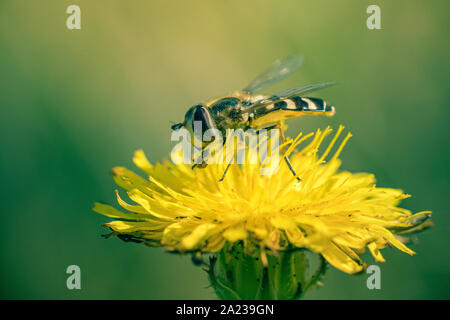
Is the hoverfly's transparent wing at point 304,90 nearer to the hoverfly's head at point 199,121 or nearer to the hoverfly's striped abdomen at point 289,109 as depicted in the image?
the hoverfly's striped abdomen at point 289,109

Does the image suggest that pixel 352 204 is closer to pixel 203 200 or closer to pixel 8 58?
pixel 203 200

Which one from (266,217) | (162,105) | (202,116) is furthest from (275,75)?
(162,105)

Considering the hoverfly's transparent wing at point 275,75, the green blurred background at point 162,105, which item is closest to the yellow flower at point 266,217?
the hoverfly's transparent wing at point 275,75

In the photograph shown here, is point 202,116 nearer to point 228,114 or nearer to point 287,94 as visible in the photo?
point 228,114

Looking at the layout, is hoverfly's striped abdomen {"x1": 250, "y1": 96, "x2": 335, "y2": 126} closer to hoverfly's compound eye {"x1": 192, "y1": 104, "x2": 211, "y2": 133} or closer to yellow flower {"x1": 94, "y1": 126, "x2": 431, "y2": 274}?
yellow flower {"x1": 94, "y1": 126, "x2": 431, "y2": 274}

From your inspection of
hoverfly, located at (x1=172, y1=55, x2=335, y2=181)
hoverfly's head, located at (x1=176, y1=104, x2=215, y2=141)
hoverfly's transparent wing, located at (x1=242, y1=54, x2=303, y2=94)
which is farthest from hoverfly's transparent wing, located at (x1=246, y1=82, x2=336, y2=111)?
hoverfly's transparent wing, located at (x1=242, y1=54, x2=303, y2=94)

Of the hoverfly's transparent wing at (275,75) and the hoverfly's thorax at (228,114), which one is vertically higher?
the hoverfly's transparent wing at (275,75)
